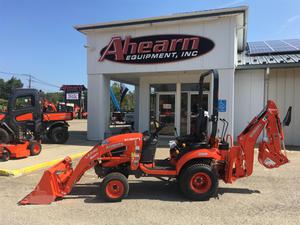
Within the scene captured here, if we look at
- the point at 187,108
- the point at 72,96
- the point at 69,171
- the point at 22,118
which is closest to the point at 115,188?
the point at 69,171

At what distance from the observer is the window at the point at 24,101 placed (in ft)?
37.5

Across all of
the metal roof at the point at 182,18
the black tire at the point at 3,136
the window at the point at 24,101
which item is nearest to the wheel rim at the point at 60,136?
the window at the point at 24,101

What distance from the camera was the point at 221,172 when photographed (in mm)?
5809

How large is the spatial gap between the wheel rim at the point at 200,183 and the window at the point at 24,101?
8316 mm

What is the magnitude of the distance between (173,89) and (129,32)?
3.40 metres

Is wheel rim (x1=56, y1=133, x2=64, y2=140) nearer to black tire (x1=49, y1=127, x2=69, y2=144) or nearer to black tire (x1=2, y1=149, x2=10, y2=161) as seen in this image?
black tire (x1=49, y1=127, x2=69, y2=144)

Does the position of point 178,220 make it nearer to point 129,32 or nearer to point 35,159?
point 35,159

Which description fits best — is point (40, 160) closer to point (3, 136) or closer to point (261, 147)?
point (3, 136)

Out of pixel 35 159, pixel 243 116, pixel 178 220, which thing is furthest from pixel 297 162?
pixel 35 159

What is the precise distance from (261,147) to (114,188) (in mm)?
3012

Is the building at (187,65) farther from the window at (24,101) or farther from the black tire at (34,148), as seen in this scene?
the black tire at (34,148)

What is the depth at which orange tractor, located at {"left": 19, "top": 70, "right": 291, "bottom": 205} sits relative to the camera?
5.39m

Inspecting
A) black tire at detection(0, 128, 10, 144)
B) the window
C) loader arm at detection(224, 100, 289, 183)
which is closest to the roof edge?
the window

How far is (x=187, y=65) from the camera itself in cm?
1221
